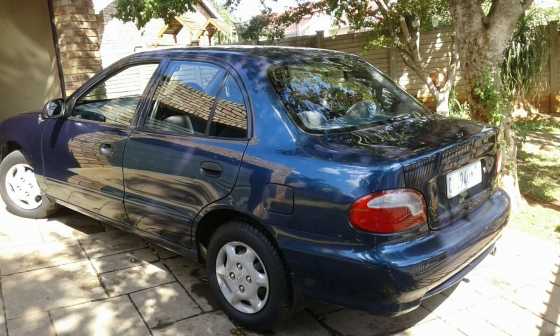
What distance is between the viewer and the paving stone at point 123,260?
406 centimetres

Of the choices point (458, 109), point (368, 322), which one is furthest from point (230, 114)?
point (458, 109)

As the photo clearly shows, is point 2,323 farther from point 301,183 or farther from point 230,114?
point 301,183

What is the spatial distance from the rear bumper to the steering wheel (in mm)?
898

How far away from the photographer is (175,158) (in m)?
3.36

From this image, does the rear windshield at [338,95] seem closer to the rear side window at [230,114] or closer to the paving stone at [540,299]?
the rear side window at [230,114]

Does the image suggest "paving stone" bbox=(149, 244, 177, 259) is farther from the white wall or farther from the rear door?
the white wall

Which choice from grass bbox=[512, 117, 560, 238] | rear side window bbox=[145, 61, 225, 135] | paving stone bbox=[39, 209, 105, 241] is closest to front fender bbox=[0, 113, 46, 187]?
paving stone bbox=[39, 209, 105, 241]

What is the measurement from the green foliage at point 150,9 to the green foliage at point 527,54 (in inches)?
248

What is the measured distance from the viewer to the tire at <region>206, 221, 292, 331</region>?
9.55 feet

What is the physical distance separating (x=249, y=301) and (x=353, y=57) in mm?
2016

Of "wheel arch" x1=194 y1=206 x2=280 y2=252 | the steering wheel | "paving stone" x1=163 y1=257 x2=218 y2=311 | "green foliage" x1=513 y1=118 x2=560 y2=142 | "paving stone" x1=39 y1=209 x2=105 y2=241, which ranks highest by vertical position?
the steering wheel

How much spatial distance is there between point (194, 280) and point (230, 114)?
1351mm

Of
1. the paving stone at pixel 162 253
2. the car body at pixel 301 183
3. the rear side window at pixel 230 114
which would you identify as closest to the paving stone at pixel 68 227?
the paving stone at pixel 162 253

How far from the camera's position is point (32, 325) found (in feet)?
10.6
